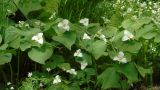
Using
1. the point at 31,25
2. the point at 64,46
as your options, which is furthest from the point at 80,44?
the point at 31,25

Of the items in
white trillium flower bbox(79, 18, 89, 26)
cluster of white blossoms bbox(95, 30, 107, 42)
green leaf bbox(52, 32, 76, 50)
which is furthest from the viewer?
white trillium flower bbox(79, 18, 89, 26)

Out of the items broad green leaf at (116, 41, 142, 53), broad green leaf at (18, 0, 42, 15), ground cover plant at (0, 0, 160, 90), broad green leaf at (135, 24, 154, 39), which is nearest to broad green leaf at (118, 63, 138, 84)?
ground cover plant at (0, 0, 160, 90)

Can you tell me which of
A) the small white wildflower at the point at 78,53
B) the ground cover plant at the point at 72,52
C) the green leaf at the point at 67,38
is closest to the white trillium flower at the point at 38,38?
the ground cover plant at the point at 72,52

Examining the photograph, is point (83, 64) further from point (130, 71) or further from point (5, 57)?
point (5, 57)

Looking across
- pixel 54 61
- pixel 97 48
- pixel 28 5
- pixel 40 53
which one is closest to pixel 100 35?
pixel 97 48

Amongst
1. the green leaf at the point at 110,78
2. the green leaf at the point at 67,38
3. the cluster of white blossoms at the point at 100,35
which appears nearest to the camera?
the green leaf at the point at 110,78

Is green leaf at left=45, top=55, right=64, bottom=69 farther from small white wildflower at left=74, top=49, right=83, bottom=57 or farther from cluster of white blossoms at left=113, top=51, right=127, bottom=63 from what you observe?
cluster of white blossoms at left=113, top=51, right=127, bottom=63

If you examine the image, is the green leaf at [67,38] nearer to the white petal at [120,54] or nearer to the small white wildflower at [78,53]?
the small white wildflower at [78,53]

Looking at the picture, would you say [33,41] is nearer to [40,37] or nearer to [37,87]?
[40,37]
